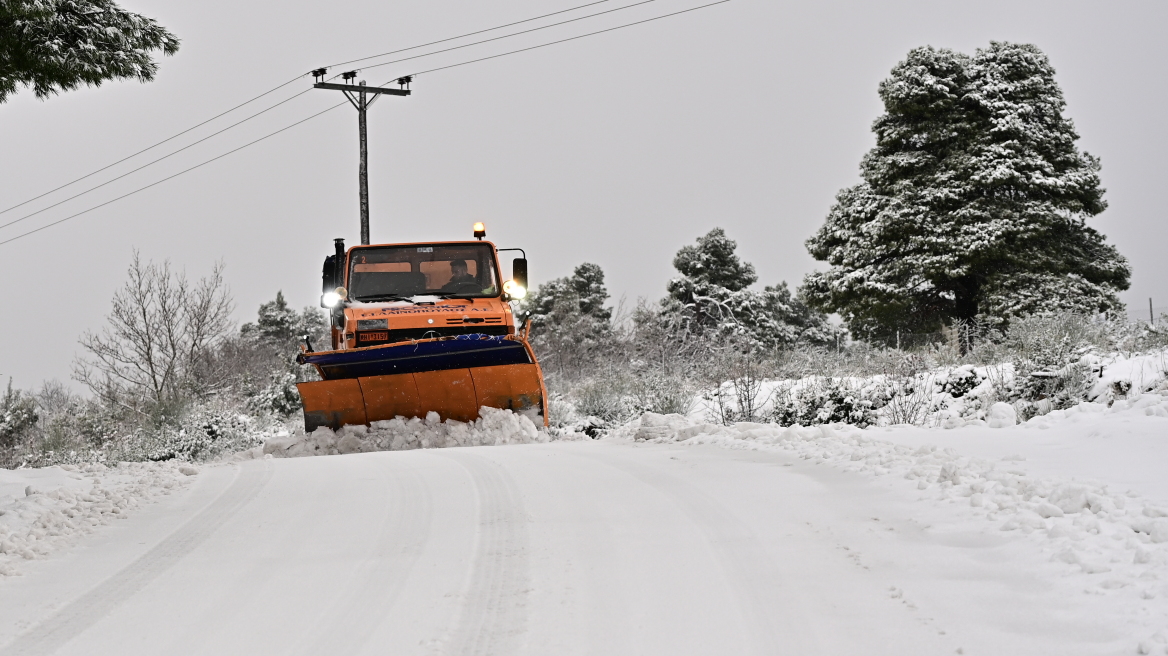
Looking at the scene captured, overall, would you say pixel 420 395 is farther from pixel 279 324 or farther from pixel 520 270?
pixel 279 324

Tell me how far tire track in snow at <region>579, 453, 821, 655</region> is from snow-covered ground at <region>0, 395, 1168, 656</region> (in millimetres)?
12

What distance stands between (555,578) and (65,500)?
3.76m

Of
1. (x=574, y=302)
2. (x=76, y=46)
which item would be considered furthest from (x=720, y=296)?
(x=76, y=46)

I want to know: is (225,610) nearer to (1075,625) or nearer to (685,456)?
(1075,625)

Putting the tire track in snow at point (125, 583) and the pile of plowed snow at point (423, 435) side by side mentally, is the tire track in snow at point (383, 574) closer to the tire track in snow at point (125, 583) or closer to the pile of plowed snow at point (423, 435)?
the tire track in snow at point (125, 583)

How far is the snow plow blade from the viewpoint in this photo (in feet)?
30.5

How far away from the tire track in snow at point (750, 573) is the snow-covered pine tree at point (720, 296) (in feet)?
92.8

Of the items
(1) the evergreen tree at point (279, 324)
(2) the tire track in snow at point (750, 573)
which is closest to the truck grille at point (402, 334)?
(2) the tire track in snow at point (750, 573)

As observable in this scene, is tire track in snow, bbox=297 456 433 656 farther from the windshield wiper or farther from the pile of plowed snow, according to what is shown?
the windshield wiper

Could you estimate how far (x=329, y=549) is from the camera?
168 inches

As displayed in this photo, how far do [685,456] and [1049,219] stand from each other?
708 inches

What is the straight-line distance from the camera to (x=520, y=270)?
Result: 10586 mm

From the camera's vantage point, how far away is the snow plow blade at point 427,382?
9.29m

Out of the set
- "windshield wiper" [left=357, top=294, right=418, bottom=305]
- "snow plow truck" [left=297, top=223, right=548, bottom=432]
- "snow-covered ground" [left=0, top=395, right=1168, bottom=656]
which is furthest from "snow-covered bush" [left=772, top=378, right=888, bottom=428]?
"windshield wiper" [left=357, top=294, right=418, bottom=305]
